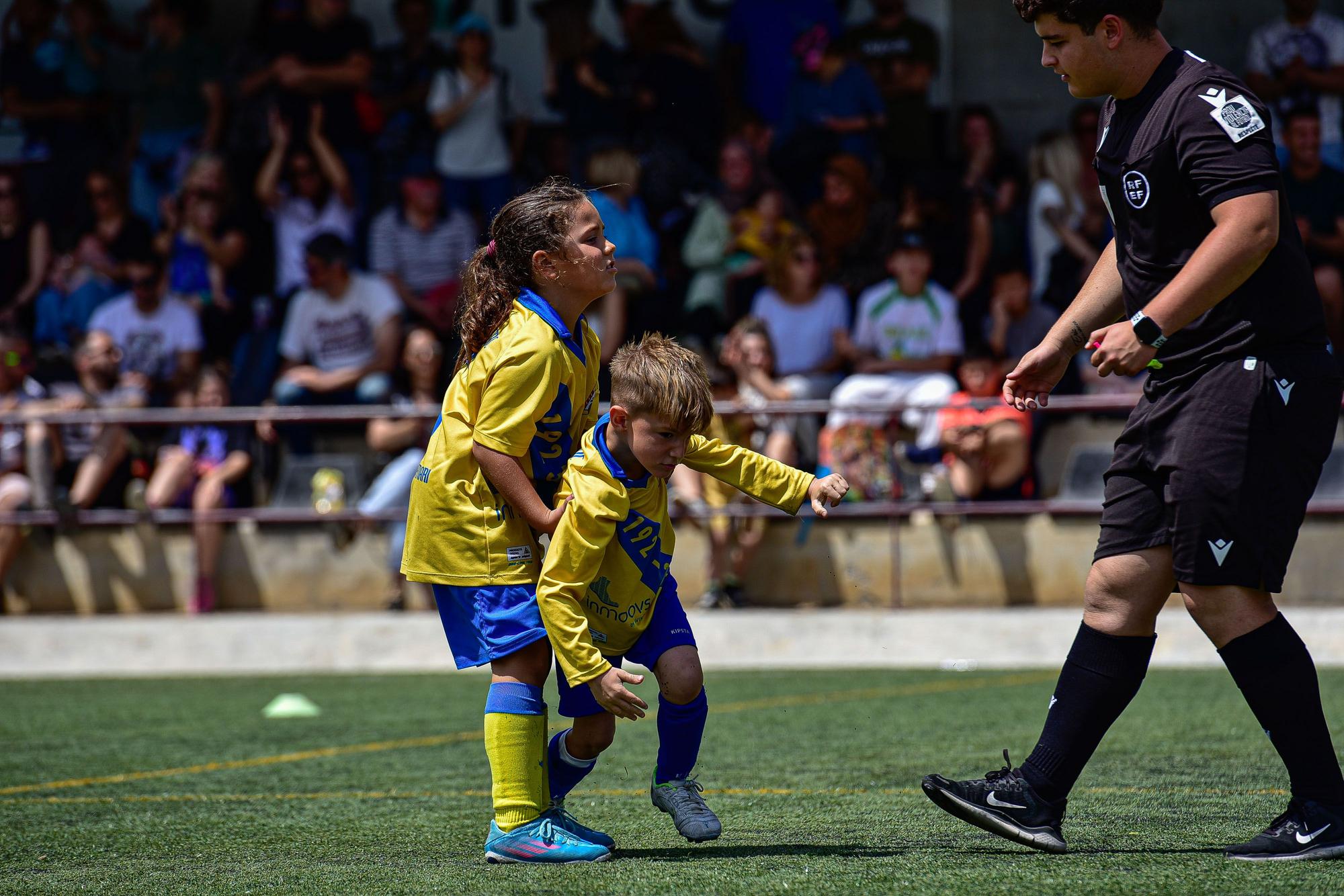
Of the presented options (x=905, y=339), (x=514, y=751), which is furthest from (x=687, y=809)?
(x=905, y=339)

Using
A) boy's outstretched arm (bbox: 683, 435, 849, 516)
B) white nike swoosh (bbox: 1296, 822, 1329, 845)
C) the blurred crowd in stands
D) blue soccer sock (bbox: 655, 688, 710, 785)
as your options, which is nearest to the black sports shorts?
white nike swoosh (bbox: 1296, 822, 1329, 845)

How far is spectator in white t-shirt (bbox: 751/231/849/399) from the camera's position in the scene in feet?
35.9

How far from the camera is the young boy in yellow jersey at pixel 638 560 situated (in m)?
3.65

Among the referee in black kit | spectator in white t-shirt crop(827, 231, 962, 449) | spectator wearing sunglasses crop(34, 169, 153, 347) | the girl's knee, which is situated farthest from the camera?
spectator wearing sunglasses crop(34, 169, 153, 347)

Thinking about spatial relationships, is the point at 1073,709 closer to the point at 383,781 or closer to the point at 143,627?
the point at 383,781

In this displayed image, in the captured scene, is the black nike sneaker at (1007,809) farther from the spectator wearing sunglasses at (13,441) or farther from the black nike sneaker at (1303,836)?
the spectator wearing sunglasses at (13,441)

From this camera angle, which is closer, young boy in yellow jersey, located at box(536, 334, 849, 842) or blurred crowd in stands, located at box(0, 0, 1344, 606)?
young boy in yellow jersey, located at box(536, 334, 849, 842)

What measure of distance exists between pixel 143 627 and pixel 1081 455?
18.2 feet

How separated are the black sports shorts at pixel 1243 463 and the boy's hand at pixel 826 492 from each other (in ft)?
2.14

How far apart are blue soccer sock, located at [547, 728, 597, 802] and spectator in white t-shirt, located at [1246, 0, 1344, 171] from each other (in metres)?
8.41

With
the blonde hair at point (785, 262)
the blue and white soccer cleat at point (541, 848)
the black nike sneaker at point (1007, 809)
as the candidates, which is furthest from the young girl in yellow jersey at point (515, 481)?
the blonde hair at point (785, 262)

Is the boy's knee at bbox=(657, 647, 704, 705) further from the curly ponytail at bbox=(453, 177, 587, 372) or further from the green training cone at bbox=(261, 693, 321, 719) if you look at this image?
the green training cone at bbox=(261, 693, 321, 719)

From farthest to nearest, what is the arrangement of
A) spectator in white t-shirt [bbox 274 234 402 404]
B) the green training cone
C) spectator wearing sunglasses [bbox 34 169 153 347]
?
spectator wearing sunglasses [bbox 34 169 153 347]
spectator in white t-shirt [bbox 274 234 402 404]
the green training cone

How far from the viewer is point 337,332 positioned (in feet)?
37.7
